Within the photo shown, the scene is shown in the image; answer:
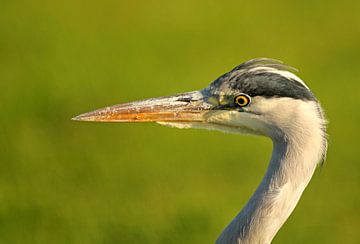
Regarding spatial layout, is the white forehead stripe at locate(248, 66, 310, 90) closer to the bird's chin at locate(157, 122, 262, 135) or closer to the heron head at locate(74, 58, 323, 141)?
the heron head at locate(74, 58, 323, 141)

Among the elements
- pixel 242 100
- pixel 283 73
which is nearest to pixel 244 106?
pixel 242 100

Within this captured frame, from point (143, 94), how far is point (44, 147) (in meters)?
1.80

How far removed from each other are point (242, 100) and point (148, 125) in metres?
5.01

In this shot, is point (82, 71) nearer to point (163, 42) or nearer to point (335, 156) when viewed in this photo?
point (163, 42)

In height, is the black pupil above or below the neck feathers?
above

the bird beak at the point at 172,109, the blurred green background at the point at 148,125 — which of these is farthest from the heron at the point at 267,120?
the blurred green background at the point at 148,125

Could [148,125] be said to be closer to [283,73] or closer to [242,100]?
[242,100]

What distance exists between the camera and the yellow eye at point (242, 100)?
409 cm

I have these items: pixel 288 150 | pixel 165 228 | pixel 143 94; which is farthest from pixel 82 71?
pixel 288 150

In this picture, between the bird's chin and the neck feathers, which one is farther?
the bird's chin

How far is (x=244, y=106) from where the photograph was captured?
13.5 feet

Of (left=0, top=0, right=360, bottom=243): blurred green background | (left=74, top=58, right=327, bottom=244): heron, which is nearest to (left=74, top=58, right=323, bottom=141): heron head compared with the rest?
(left=74, top=58, right=327, bottom=244): heron

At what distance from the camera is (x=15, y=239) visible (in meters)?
6.44

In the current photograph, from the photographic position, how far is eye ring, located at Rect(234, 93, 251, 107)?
4094 mm
